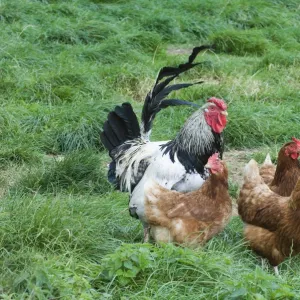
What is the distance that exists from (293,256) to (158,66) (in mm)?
4967

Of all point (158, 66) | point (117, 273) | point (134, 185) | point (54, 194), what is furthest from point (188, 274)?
point (158, 66)

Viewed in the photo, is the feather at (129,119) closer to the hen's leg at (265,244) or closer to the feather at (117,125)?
the feather at (117,125)

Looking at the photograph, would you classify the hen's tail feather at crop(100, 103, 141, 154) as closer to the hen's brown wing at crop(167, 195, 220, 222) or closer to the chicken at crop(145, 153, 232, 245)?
the chicken at crop(145, 153, 232, 245)

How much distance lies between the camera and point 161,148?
5703 mm

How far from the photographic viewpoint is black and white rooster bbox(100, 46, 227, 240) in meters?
5.47

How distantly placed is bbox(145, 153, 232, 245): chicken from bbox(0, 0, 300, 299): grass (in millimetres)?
179

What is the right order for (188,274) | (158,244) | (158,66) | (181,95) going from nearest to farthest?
(188,274)
(158,244)
(181,95)
(158,66)

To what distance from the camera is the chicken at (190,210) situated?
494 centimetres

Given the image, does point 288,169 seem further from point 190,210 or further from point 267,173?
point 190,210

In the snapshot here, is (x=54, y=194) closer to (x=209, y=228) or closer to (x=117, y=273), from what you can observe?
(x=209, y=228)

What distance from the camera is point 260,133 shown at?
7.68 m

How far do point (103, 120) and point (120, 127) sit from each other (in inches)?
61.0

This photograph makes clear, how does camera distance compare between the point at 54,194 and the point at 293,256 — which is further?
the point at 54,194

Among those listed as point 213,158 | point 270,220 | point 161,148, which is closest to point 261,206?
point 270,220
